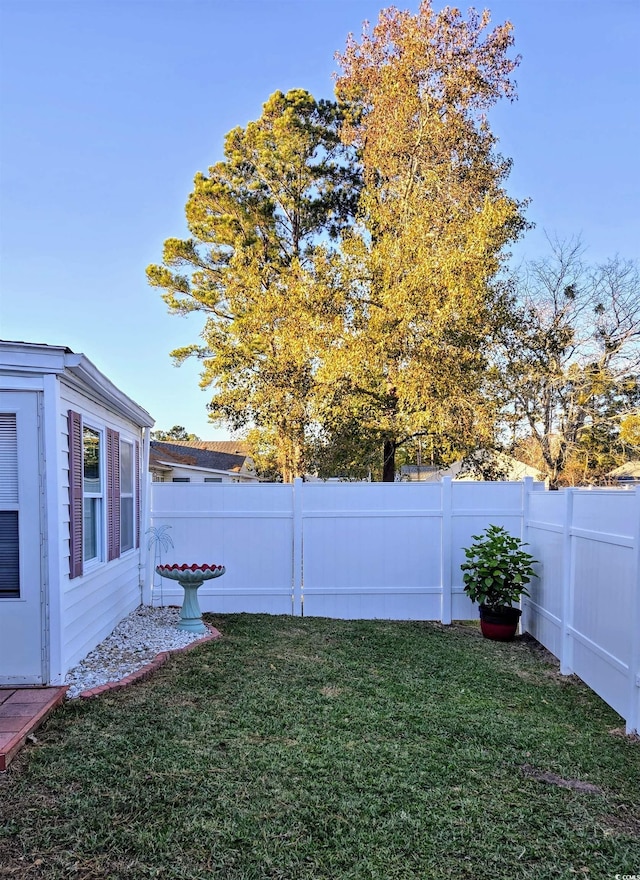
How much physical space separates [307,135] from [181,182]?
3312 millimetres

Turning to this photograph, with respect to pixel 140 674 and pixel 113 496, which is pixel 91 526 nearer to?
pixel 113 496

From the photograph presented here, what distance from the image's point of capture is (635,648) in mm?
3236

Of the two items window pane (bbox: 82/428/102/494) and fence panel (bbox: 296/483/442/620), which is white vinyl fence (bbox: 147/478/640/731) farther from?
window pane (bbox: 82/428/102/494)

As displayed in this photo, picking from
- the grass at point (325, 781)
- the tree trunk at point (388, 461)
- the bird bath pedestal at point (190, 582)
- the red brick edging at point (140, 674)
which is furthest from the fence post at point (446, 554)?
the tree trunk at point (388, 461)

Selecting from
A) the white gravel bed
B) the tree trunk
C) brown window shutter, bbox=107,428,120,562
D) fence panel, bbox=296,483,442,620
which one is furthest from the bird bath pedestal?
the tree trunk

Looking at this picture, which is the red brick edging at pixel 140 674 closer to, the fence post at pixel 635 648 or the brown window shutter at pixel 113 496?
the brown window shutter at pixel 113 496

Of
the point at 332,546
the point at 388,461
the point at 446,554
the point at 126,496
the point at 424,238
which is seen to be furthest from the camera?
the point at 388,461

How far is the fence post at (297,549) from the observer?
641cm

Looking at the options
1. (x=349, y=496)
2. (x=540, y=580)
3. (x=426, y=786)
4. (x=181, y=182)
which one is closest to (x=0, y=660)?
(x=426, y=786)

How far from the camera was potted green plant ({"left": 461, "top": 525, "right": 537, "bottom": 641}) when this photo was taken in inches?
218

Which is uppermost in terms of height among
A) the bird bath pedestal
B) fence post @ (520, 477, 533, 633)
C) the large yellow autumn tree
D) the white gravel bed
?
the large yellow autumn tree

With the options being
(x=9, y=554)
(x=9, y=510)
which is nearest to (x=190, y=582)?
(x=9, y=554)

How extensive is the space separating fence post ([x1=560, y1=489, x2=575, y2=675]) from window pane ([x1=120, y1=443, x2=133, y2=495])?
426cm

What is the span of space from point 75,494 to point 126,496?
5.68 feet
